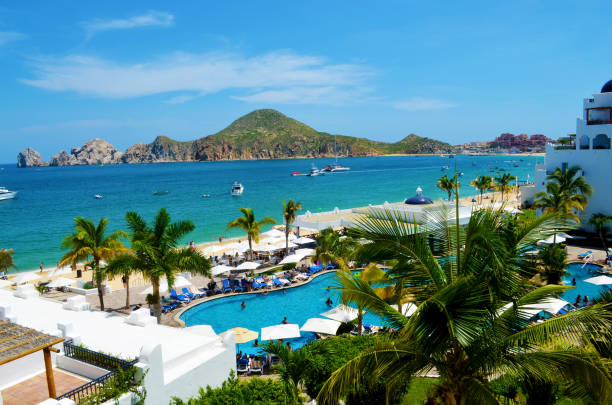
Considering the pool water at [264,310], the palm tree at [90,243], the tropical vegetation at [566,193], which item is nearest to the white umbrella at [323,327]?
the pool water at [264,310]

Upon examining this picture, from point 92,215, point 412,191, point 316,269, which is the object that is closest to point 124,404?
point 316,269

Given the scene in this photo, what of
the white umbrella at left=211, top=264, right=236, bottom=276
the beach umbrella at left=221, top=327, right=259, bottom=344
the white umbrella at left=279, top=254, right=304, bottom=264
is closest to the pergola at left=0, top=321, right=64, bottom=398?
the beach umbrella at left=221, top=327, right=259, bottom=344

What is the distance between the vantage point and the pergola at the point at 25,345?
8273 mm

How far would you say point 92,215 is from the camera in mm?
68125

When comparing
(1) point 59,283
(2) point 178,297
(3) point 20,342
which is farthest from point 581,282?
(1) point 59,283

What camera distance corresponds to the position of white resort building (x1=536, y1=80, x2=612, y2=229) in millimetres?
31844

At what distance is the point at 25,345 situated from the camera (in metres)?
8.56

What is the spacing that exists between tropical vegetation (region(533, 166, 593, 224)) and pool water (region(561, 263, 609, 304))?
116 inches

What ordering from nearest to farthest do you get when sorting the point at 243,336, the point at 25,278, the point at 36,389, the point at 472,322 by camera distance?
the point at 472,322 < the point at 36,389 < the point at 243,336 < the point at 25,278

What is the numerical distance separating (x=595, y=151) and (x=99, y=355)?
35.9m

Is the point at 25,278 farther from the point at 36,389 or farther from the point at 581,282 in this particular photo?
the point at 581,282

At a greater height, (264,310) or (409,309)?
(409,309)

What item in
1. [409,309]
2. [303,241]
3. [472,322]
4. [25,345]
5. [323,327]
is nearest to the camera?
[472,322]

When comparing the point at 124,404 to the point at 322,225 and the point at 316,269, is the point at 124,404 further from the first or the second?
the point at 322,225
